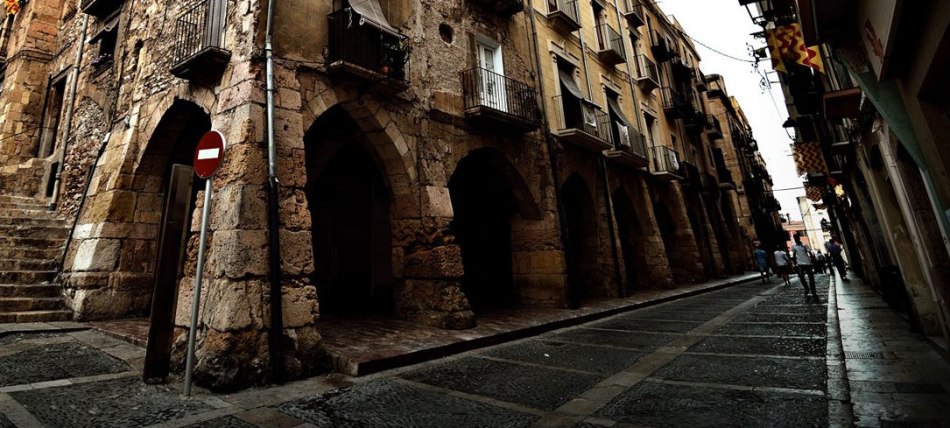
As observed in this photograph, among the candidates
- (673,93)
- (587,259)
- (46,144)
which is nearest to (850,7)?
(587,259)

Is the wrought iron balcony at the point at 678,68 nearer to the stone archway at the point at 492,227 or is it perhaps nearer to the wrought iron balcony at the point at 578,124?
the wrought iron balcony at the point at 578,124

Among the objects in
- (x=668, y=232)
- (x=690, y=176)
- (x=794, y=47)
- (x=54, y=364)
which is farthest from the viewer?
(x=690, y=176)

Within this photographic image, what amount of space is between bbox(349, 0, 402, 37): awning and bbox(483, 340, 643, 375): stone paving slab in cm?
517

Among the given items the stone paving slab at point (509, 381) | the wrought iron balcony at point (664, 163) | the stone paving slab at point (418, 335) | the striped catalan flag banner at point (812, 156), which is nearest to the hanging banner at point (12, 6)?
the stone paving slab at point (418, 335)

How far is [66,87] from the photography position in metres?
10.4

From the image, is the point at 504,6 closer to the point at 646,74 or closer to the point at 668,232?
the point at 646,74

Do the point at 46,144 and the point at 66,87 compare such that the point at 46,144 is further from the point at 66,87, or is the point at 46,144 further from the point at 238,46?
the point at 238,46

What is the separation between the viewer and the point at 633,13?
1647cm

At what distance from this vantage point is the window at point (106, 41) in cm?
909

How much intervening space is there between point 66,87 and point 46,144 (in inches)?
78.1

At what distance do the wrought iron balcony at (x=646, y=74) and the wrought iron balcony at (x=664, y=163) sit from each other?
2678 millimetres

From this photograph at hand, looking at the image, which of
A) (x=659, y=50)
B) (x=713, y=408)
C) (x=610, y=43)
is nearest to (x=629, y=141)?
(x=610, y=43)

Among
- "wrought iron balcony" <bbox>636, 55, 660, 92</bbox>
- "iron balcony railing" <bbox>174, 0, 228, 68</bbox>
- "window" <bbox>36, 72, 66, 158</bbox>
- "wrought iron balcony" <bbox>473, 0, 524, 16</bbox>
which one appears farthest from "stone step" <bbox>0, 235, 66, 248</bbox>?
"wrought iron balcony" <bbox>636, 55, 660, 92</bbox>

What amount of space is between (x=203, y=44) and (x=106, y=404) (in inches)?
193
